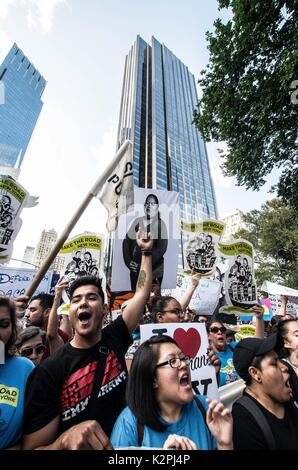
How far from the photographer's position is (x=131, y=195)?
3035mm

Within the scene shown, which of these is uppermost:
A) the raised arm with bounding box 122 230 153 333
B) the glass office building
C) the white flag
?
the glass office building

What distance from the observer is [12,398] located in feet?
4.90

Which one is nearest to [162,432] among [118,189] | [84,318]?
[84,318]

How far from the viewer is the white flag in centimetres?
294

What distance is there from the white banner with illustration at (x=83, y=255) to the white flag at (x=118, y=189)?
1.71m

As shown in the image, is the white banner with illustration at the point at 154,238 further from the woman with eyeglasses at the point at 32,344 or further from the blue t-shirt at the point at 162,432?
the blue t-shirt at the point at 162,432

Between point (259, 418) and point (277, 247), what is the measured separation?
21.4 metres

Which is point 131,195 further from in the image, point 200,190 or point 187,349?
point 200,190

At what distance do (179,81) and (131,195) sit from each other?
12166cm

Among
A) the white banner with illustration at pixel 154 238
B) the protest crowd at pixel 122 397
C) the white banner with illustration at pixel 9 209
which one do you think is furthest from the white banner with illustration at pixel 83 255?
the protest crowd at pixel 122 397

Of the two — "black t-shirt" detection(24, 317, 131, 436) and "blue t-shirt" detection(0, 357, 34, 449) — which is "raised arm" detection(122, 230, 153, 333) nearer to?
"black t-shirt" detection(24, 317, 131, 436)

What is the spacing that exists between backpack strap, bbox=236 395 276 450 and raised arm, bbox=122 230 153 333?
0.92m

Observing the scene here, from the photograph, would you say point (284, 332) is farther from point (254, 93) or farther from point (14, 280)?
point (254, 93)

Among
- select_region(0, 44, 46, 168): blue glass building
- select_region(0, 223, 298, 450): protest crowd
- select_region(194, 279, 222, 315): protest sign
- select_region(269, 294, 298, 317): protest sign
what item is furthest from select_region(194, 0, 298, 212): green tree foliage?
select_region(0, 44, 46, 168): blue glass building
